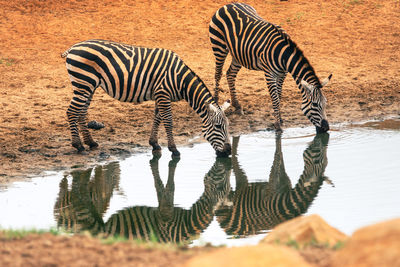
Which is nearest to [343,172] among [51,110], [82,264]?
[82,264]

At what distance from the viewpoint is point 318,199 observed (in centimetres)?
867

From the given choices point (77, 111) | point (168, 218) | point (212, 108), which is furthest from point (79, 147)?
point (168, 218)

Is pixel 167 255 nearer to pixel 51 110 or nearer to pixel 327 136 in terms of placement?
pixel 327 136

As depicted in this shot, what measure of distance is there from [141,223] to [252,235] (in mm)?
1577

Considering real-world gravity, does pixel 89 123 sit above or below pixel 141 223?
above

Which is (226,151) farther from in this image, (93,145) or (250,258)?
(250,258)

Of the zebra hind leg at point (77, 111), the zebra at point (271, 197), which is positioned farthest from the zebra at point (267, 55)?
the zebra hind leg at point (77, 111)

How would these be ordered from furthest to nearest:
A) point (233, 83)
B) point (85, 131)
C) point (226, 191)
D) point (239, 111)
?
1. point (233, 83)
2. point (239, 111)
3. point (85, 131)
4. point (226, 191)

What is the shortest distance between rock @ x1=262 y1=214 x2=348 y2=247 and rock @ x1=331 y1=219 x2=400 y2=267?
3.40 feet

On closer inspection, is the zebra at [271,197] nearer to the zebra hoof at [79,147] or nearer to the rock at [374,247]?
the zebra hoof at [79,147]

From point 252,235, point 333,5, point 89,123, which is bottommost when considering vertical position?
point 252,235

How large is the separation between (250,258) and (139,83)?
7.22m

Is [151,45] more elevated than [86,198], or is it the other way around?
[151,45]

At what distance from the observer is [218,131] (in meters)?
10.9
